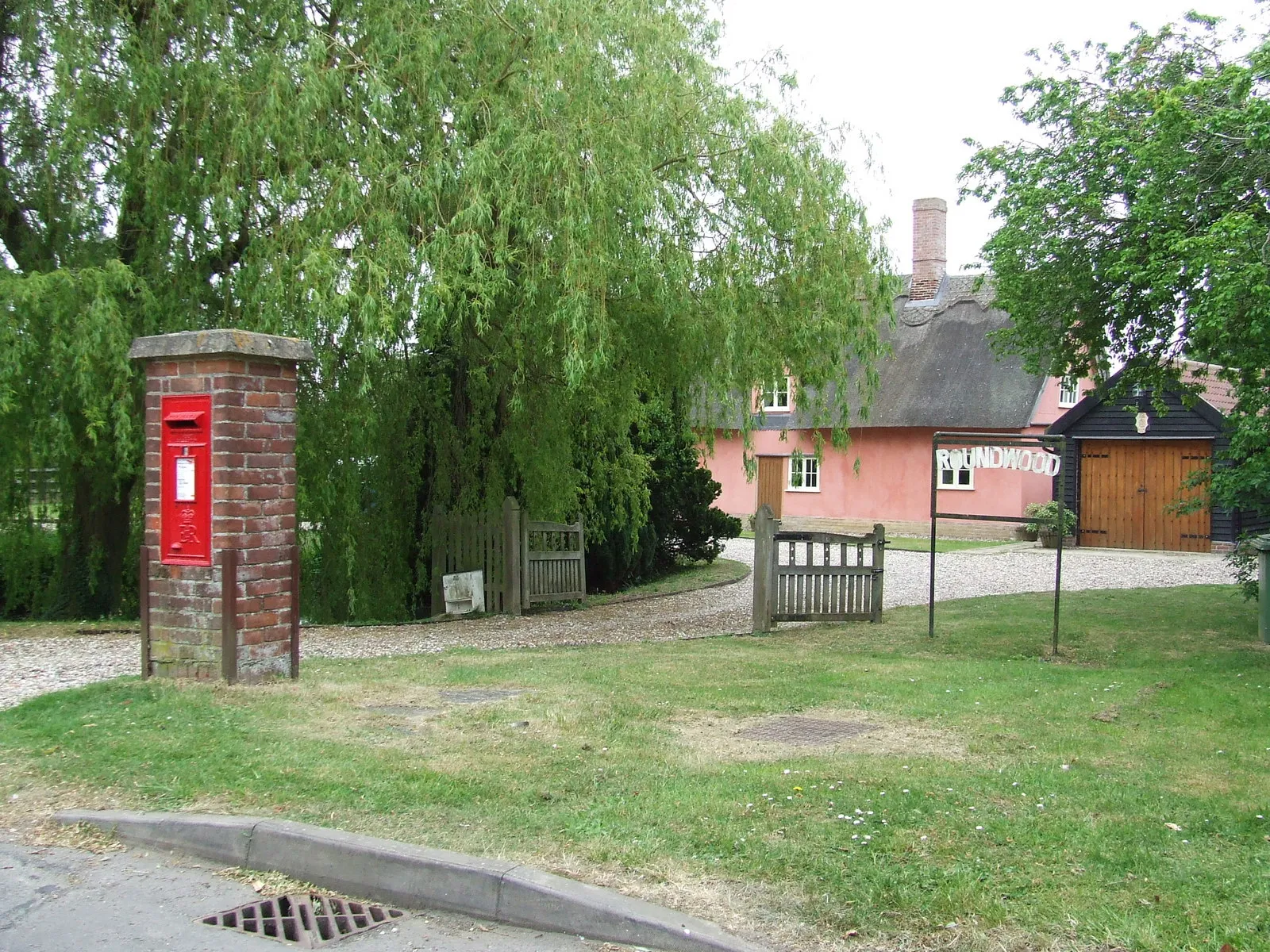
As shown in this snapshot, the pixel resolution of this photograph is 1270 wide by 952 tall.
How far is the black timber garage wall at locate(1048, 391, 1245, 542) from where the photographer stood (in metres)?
24.3

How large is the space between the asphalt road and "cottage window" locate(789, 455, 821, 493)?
29.5 m

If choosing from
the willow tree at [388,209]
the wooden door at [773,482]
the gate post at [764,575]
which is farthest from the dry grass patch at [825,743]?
the wooden door at [773,482]

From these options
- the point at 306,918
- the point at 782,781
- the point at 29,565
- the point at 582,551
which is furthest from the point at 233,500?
the point at 582,551

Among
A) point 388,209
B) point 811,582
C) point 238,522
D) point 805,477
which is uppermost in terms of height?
point 388,209

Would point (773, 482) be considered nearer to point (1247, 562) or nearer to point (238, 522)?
point (1247, 562)

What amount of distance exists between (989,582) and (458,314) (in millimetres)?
12016

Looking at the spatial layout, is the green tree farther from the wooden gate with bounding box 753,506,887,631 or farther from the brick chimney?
the brick chimney

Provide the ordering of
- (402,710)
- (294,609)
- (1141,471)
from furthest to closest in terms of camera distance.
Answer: (1141,471)
(294,609)
(402,710)

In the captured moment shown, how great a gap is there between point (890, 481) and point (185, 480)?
2607cm

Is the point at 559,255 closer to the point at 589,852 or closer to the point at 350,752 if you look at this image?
the point at 350,752

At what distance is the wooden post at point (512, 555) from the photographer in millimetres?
14688

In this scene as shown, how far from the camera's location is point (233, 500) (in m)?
7.29

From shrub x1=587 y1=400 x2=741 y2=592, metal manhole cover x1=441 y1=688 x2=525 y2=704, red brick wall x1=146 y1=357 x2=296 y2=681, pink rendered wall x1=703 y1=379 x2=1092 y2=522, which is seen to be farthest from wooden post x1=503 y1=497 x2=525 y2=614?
pink rendered wall x1=703 y1=379 x2=1092 y2=522

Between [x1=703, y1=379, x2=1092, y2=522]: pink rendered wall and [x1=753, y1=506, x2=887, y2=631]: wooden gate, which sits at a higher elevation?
[x1=703, y1=379, x2=1092, y2=522]: pink rendered wall
